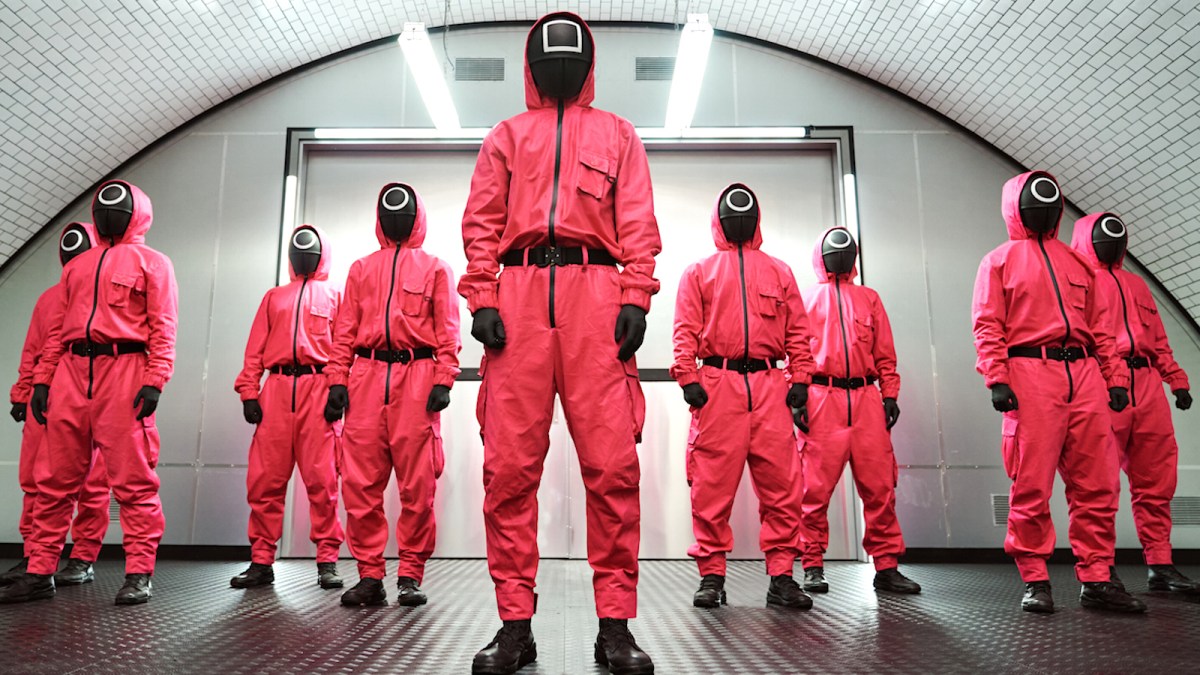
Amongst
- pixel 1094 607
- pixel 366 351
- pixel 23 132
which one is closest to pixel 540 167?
pixel 366 351

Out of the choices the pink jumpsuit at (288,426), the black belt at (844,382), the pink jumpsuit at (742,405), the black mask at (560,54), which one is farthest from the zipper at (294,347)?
the black belt at (844,382)

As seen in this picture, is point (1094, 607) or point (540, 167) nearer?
point (540, 167)

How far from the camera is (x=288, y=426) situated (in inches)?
183

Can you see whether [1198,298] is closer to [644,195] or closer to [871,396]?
[871,396]

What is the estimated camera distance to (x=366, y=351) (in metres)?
4.00

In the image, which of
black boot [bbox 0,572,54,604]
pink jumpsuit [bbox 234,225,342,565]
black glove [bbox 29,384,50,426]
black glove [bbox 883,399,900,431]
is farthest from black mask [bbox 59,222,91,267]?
black glove [bbox 883,399,900,431]

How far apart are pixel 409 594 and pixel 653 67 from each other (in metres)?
5.12

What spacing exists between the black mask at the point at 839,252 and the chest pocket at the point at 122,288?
401 cm

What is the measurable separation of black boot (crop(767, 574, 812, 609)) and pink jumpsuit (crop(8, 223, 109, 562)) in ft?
11.4

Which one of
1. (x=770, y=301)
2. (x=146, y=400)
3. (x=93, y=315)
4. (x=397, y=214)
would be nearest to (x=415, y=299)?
(x=397, y=214)

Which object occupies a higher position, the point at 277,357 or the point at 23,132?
the point at 23,132

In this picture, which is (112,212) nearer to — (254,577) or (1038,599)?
(254,577)

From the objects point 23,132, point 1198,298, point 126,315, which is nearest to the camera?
point 126,315

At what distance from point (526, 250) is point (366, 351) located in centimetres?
179
